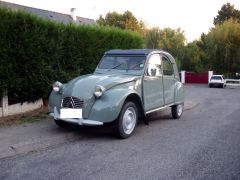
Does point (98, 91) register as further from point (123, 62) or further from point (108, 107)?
point (123, 62)

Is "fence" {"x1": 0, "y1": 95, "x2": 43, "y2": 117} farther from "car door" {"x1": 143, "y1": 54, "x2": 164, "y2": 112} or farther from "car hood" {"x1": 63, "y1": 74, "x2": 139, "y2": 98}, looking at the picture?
"car door" {"x1": 143, "y1": 54, "x2": 164, "y2": 112}

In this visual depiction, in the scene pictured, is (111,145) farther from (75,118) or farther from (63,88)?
(63,88)

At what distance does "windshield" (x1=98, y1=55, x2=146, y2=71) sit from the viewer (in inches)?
320

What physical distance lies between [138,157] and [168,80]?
3.89 meters

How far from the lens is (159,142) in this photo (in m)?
6.72

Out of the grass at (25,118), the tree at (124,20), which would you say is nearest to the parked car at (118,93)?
the grass at (25,118)

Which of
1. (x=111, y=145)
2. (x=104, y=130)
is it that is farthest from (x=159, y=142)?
(x=104, y=130)

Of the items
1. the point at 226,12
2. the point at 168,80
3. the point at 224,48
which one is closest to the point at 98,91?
the point at 168,80

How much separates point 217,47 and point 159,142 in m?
36.2

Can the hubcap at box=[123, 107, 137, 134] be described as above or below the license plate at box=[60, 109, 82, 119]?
below

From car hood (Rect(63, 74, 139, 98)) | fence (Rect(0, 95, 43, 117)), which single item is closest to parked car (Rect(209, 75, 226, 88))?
fence (Rect(0, 95, 43, 117))

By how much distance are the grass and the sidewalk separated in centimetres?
32

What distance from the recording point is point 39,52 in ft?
29.8

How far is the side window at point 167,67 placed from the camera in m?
9.06
